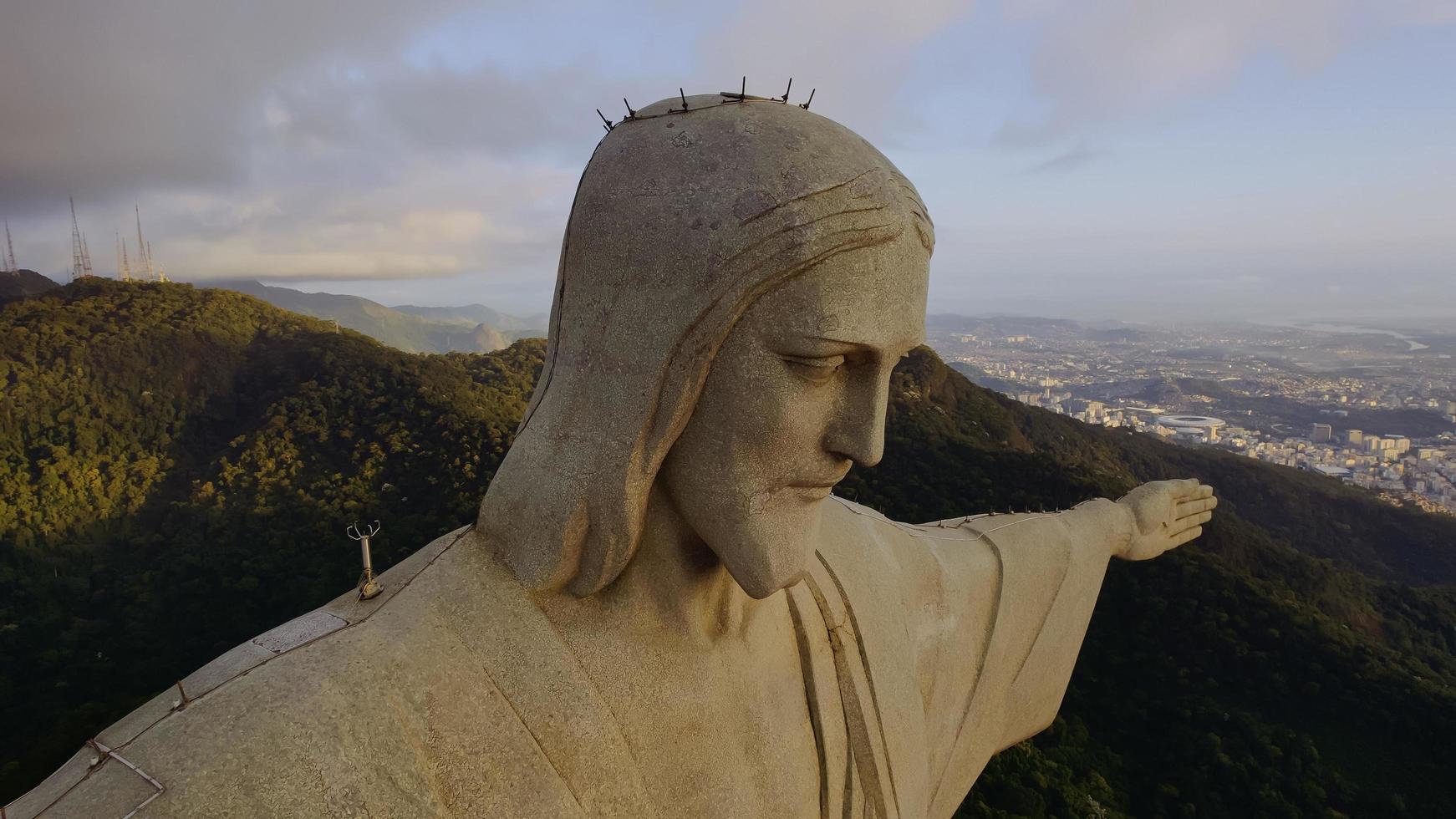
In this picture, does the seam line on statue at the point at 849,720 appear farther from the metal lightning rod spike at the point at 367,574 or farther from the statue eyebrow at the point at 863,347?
the metal lightning rod spike at the point at 367,574

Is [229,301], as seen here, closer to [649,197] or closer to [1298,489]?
[649,197]

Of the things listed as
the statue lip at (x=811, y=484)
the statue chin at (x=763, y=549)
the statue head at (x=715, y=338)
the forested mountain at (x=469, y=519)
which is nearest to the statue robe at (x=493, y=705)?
the statue head at (x=715, y=338)

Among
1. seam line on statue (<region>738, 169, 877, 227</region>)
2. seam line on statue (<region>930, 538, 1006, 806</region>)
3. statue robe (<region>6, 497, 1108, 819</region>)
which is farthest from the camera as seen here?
seam line on statue (<region>930, 538, 1006, 806</region>)

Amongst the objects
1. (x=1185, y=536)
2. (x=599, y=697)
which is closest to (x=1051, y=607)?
(x=1185, y=536)

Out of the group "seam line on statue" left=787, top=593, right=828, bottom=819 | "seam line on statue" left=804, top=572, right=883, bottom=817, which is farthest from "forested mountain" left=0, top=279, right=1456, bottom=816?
"seam line on statue" left=787, top=593, right=828, bottom=819

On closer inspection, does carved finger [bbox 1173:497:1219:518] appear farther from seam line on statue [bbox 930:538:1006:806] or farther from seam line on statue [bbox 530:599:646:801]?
seam line on statue [bbox 530:599:646:801]
